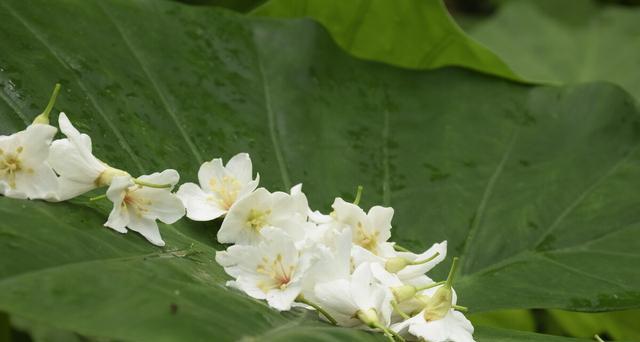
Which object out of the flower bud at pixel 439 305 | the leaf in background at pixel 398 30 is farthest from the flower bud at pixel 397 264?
the leaf in background at pixel 398 30

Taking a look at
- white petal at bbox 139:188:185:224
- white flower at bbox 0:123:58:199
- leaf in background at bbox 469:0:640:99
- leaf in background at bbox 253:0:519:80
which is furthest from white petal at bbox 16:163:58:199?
leaf in background at bbox 469:0:640:99

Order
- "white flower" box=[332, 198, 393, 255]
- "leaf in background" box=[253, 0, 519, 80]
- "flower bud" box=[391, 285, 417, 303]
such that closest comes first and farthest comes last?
"flower bud" box=[391, 285, 417, 303] < "white flower" box=[332, 198, 393, 255] < "leaf in background" box=[253, 0, 519, 80]

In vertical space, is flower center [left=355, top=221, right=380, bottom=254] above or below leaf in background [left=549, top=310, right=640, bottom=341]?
above

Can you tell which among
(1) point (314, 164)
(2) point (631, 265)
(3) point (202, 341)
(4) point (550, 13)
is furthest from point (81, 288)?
(4) point (550, 13)

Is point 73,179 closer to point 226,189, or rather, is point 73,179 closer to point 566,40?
point 226,189

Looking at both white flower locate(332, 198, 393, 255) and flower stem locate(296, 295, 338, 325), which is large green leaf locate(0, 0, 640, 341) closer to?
flower stem locate(296, 295, 338, 325)

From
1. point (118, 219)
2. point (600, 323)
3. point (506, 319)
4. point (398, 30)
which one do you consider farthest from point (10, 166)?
point (600, 323)
